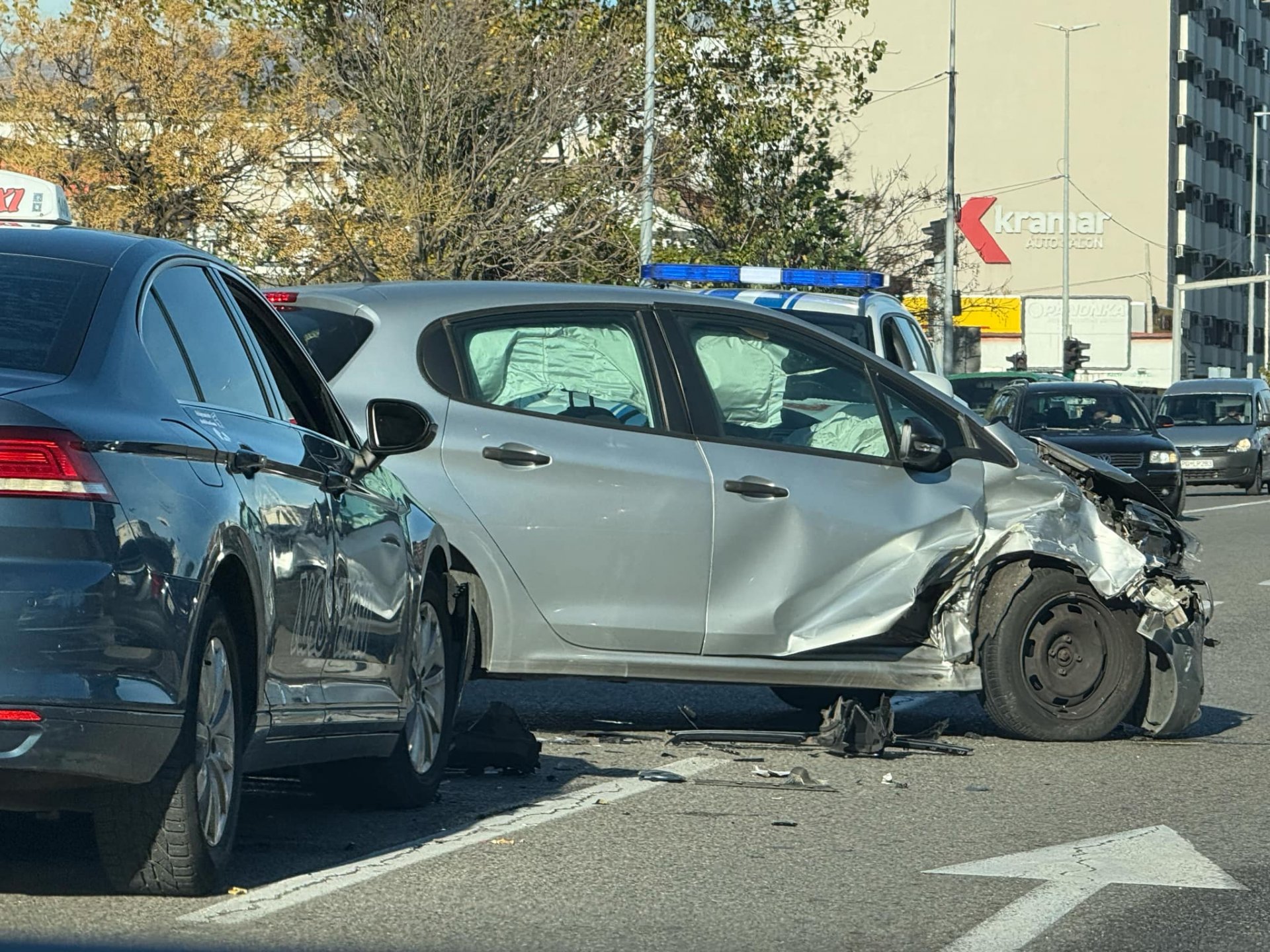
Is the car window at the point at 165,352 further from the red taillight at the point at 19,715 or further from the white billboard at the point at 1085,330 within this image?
the white billboard at the point at 1085,330

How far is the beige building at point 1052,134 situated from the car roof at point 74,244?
270ft

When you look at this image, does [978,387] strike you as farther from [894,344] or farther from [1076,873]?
[1076,873]

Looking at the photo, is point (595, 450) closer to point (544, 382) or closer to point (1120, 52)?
point (544, 382)

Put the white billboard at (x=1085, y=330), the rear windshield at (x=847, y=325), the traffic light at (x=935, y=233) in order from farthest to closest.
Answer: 1. the white billboard at (x=1085, y=330)
2. the traffic light at (x=935, y=233)
3. the rear windshield at (x=847, y=325)

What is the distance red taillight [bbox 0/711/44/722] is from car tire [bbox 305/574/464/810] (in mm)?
2237

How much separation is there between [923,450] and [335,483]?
9.98 ft

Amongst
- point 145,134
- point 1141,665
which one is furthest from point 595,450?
point 145,134

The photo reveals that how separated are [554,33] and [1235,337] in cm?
7009

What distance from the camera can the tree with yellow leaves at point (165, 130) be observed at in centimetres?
3556

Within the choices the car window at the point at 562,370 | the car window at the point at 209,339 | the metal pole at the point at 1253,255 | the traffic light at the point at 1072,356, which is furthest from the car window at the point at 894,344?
the metal pole at the point at 1253,255

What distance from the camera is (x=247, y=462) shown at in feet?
18.5

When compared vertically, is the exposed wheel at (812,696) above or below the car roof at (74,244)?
below

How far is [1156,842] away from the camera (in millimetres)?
6727

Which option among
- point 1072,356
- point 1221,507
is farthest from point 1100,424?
point 1072,356
